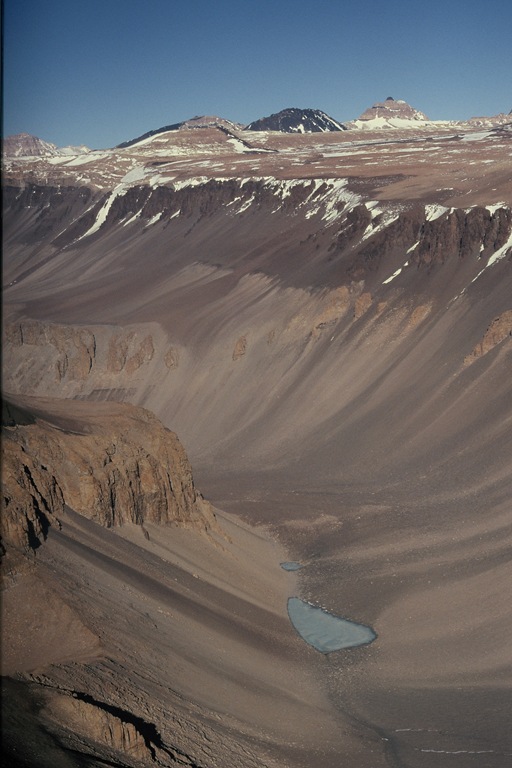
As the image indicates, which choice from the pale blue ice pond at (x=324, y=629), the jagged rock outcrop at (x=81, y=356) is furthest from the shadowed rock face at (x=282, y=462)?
the pale blue ice pond at (x=324, y=629)

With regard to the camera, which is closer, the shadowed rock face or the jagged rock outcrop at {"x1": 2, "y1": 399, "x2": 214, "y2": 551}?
the shadowed rock face

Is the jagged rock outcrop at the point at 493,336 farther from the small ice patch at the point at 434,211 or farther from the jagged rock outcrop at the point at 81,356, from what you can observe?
the jagged rock outcrop at the point at 81,356

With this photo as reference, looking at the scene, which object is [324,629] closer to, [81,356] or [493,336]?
[493,336]

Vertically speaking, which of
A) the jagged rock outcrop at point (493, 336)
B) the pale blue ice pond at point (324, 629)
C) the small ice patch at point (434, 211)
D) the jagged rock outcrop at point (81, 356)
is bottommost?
the pale blue ice pond at point (324, 629)

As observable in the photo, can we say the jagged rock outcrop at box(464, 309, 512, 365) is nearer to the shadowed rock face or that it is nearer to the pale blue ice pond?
the shadowed rock face

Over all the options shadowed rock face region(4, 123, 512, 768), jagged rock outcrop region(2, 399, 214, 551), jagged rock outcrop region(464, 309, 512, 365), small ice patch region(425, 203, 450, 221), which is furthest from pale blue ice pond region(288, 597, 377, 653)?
small ice patch region(425, 203, 450, 221)
